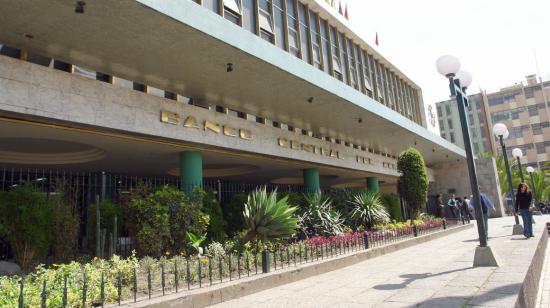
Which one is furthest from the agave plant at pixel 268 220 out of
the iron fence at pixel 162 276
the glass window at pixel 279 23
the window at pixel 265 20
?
the glass window at pixel 279 23

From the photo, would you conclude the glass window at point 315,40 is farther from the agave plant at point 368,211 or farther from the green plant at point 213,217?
the green plant at point 213,217

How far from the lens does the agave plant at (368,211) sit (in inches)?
619

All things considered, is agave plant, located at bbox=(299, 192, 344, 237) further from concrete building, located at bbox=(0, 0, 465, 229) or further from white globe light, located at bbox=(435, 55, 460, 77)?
white globe light, located at bbox=(435, 55, 460, 77)

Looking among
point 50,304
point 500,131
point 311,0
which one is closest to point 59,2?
point 50,304

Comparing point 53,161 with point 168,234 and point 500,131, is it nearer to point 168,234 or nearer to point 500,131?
point 168,234

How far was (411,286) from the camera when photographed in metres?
6.14

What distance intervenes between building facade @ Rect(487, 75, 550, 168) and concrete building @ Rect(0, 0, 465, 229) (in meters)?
56.9

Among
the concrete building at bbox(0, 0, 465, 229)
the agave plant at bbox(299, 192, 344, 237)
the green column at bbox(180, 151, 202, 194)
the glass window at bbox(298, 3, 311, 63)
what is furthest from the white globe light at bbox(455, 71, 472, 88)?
the glass window at bbox(298, 3, 311, 63)

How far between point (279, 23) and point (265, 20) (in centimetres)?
104

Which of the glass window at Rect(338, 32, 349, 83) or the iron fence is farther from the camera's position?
the glass window at Rect(338, 32, 349, 83)

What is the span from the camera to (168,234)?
1009cm

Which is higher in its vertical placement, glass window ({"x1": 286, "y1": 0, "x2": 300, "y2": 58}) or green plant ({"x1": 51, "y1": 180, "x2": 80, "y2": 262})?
glass window ({"x1": 286, "y1": 0, "x2": 300, "y2": 58})

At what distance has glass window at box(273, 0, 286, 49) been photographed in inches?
606

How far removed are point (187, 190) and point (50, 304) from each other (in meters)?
7.55
